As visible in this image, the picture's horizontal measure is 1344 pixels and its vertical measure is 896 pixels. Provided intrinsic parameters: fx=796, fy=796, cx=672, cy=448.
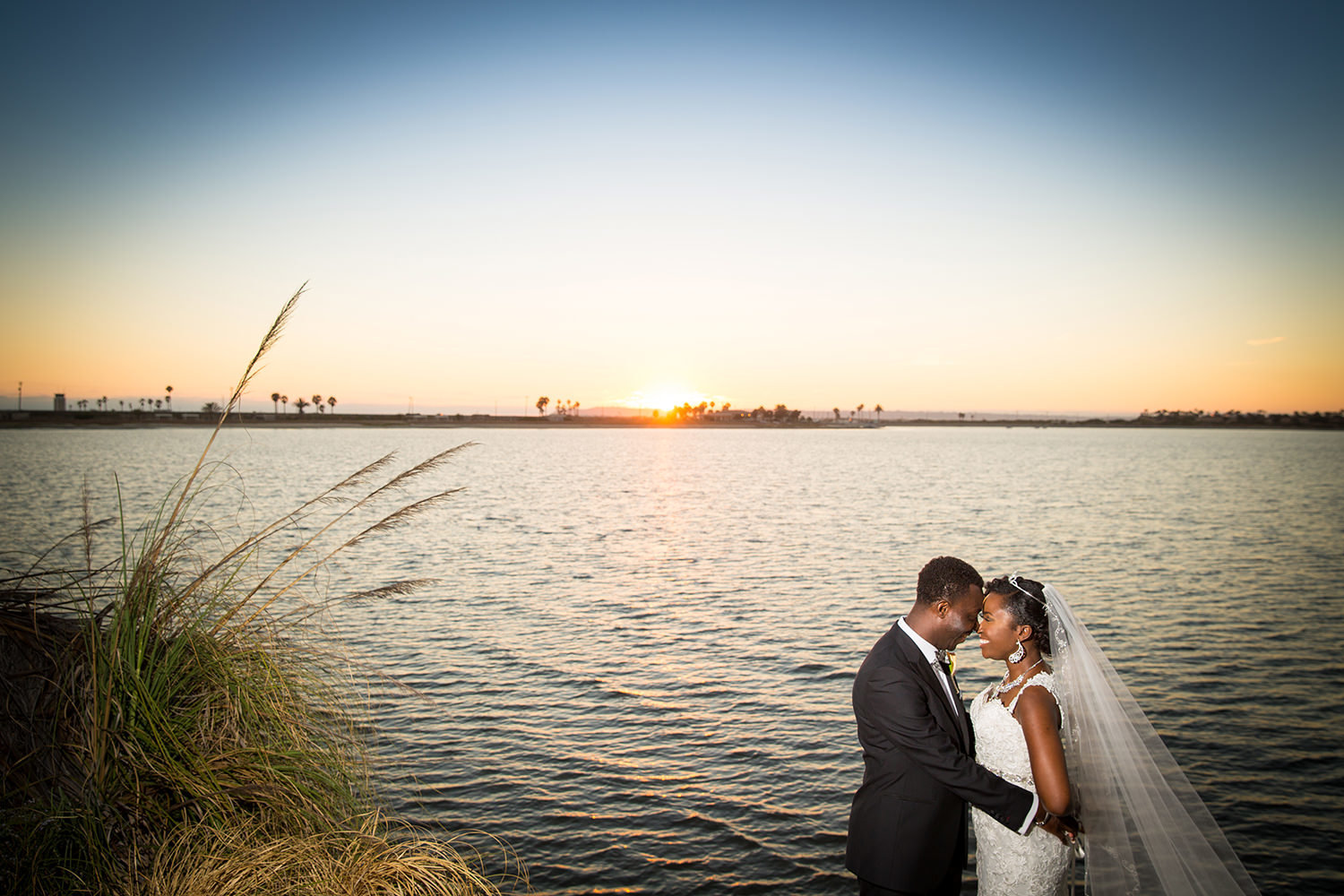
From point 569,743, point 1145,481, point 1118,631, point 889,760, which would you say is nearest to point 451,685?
point 569,743

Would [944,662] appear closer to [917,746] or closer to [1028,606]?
[917,746]

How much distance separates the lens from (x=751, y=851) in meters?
8.82

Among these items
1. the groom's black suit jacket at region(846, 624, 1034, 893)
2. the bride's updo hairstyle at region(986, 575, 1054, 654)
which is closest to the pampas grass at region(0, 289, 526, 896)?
the groom's black suit jacket at region(846, 624, 1034, 893)

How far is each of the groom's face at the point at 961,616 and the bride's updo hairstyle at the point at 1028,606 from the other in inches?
9.5

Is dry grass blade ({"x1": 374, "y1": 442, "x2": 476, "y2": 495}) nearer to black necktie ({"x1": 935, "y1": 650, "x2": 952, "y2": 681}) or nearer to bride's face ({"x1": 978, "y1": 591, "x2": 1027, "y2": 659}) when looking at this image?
black necktie ({"x1": 935, "y1": 650, "x2": 952, "y2": 681})

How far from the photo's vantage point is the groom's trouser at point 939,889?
4199 mm

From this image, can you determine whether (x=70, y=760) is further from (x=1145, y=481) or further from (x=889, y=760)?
(x=1145, y=481)

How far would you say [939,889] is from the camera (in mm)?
4254

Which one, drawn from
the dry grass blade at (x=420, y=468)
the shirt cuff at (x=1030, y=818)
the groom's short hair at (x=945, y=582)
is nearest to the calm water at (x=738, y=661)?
the dry grass blade at (x=420, y=468)

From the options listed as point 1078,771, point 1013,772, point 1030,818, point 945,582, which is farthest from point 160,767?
point 1078,771

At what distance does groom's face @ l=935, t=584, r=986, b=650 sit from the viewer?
13.6ft

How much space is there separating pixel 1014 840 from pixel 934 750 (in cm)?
124

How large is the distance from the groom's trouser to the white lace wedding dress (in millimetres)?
439

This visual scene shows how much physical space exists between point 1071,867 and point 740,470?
85030 mm
